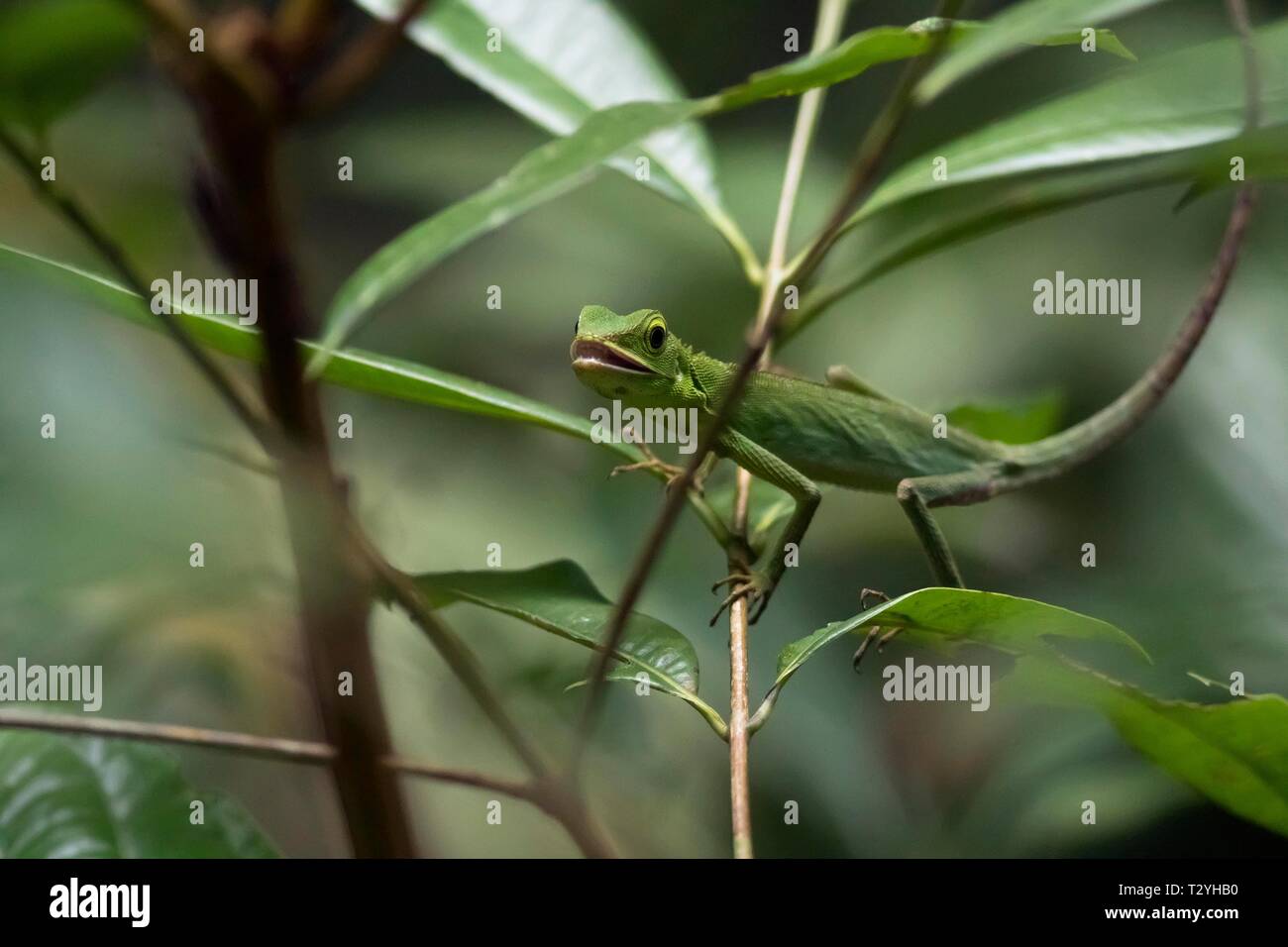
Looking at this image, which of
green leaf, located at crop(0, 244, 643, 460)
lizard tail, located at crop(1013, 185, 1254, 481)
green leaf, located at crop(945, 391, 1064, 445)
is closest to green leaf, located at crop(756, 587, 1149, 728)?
green leaf, located at crop(0, 244, 643, 460)

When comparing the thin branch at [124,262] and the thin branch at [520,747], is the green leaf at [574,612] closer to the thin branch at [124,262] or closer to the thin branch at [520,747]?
the thin branch at [520,747]

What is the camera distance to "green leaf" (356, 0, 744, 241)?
1.55 meters

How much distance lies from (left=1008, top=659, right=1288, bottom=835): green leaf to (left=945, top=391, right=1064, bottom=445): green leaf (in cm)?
81

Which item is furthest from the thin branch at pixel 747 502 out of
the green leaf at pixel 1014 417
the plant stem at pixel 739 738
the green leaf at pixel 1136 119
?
the green leaf at pixel 1014 417

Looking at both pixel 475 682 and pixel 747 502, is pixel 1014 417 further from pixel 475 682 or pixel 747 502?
pixel 475 682

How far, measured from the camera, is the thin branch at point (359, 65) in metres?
0.49

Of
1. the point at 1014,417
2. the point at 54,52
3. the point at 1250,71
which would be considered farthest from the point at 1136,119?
the point at 54,52

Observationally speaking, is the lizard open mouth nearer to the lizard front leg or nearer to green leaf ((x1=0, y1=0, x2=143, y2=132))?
the lizard front leg

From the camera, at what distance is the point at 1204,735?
1.18m

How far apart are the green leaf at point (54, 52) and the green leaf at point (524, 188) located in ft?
0.66

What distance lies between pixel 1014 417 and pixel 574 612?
1133 mm
